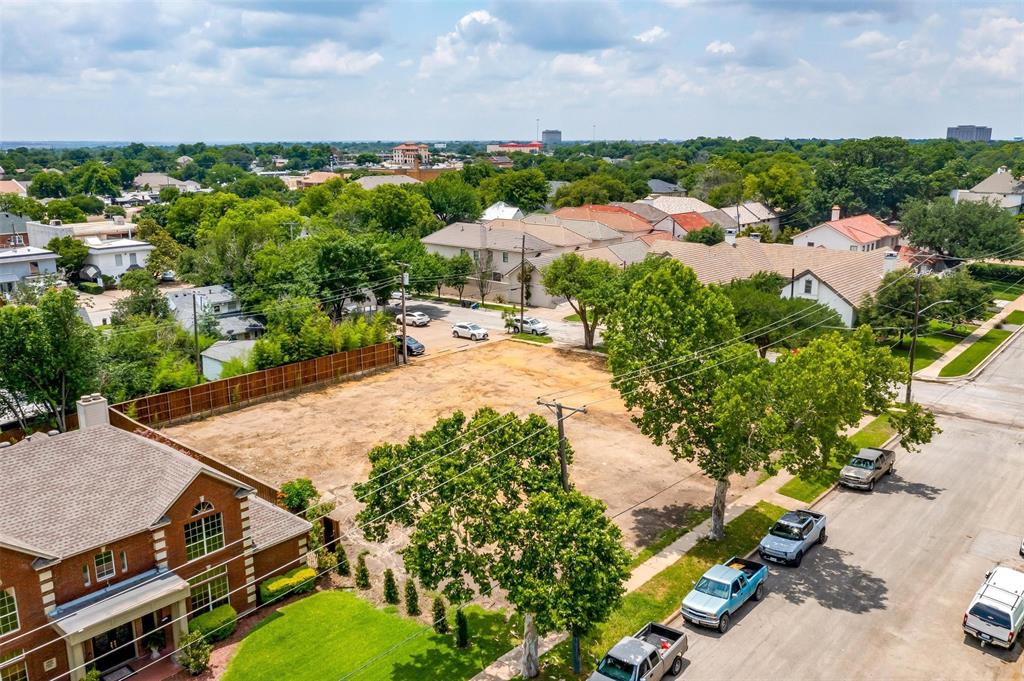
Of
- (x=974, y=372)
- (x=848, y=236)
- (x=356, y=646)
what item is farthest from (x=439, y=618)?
(x=848, y=236)

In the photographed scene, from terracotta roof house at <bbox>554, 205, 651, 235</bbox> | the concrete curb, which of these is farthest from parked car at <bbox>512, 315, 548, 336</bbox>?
terracotta roof house at <bbox>554, 205, 651, 235</bbox>

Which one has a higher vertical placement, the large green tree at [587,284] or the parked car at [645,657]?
the large green tree at [587,284]

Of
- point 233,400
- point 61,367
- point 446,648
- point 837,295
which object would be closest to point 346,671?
point 446,648

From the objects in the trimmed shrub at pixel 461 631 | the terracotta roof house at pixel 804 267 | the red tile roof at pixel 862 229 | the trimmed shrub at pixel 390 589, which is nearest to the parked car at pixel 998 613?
the trimmed shrub at pixel 461 631

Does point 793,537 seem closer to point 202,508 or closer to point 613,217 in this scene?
point 202,508

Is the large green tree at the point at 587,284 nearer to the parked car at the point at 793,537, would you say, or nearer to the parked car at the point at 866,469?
the parked car at the point at 866,469

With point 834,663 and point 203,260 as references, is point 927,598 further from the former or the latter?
point 203,260
